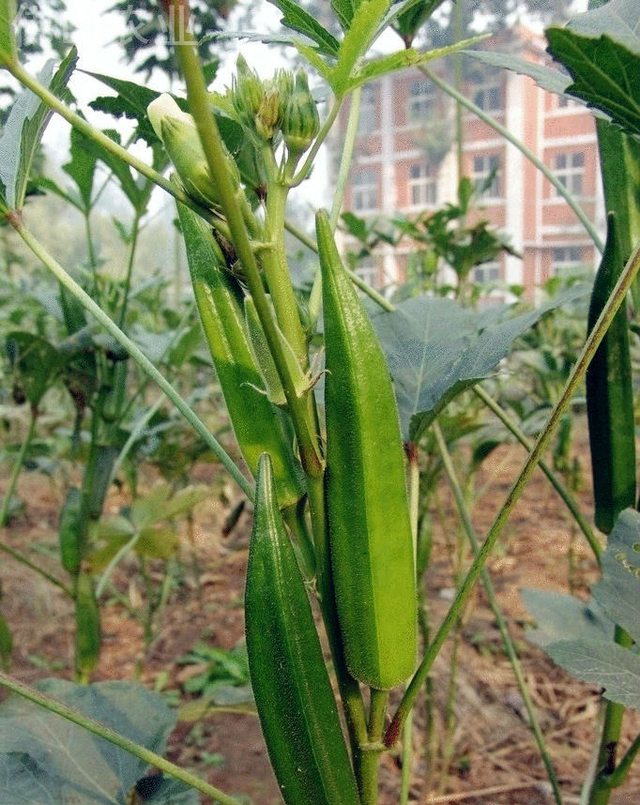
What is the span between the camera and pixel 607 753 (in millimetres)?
512

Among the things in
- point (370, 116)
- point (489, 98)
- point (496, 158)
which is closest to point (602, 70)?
point (496, 158)

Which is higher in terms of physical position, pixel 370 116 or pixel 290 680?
pixel 370 116

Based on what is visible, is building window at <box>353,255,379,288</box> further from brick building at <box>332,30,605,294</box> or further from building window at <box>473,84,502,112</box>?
building window at <box>473,84,502,112</box>

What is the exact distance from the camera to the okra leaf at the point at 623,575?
1.56 ft

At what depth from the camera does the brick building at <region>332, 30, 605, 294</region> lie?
19.5 feet

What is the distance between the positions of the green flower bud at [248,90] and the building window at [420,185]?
264 inches

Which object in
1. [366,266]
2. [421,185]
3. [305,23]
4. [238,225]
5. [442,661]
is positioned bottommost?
[442,661]

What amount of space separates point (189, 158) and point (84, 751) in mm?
443

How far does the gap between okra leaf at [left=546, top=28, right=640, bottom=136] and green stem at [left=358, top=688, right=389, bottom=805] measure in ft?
1.10

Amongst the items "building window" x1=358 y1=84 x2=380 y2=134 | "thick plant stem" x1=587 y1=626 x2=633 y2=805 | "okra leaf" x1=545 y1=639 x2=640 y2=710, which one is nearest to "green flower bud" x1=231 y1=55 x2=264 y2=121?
"okra leaf" x1=545 y1=639 x2=640 y2=710

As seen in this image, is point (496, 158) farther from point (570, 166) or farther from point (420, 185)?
point (420, 185)

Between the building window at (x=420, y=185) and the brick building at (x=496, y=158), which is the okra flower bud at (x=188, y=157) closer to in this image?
the brick building at (x=496, y=158)

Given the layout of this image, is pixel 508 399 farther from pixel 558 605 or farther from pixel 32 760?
pixel 32 760

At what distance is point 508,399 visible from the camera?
1.38 meters
